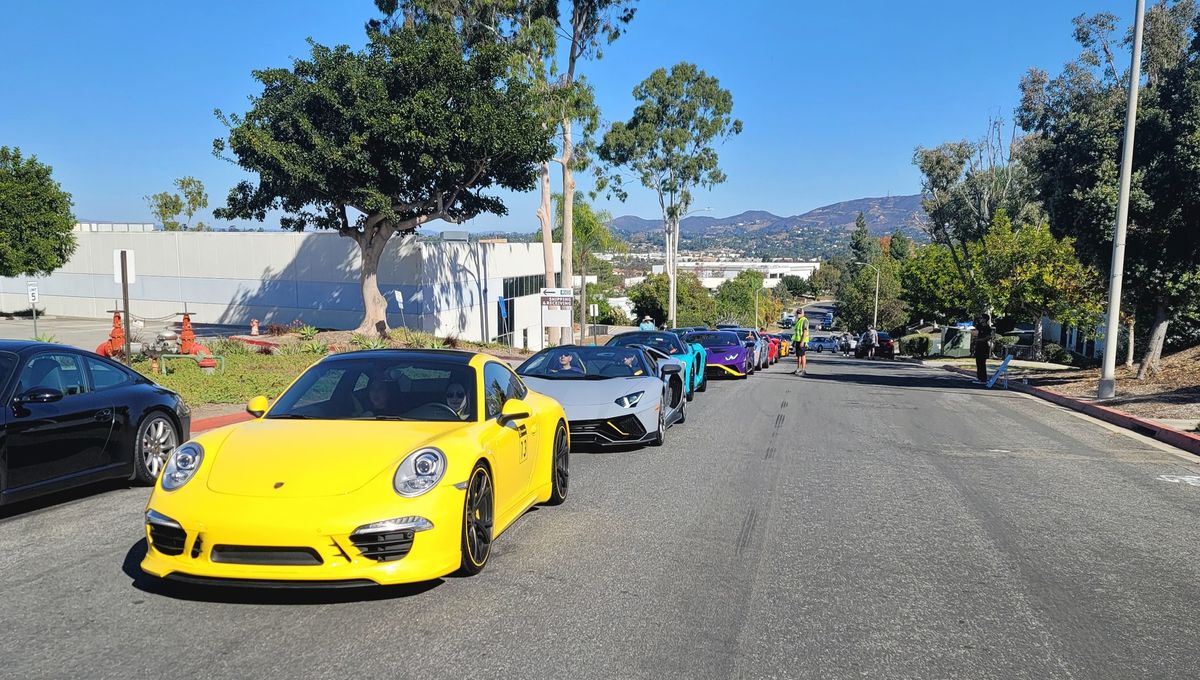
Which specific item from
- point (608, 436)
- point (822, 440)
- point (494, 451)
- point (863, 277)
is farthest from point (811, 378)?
point (863, 277)

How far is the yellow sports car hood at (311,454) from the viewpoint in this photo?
16.1 ft

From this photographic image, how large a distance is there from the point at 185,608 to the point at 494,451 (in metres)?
2.01

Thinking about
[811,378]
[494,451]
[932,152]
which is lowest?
[811,378]

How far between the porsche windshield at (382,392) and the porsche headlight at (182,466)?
2.72 feet

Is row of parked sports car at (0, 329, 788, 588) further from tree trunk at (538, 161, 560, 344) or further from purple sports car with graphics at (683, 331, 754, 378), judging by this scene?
tree trunk at (538, 161, 560, 344)

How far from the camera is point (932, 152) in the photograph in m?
52.1

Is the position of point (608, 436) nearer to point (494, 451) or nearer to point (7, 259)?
point (494, 451)

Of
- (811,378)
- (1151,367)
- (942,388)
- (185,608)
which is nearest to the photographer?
(185,608)

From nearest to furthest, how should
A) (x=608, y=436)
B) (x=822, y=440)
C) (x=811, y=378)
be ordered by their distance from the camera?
(x=608, y=436), (x=822, y=440), (x=811, y=378)

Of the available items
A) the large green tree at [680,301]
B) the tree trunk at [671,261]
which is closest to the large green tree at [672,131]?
the tree trunk at [671,261]

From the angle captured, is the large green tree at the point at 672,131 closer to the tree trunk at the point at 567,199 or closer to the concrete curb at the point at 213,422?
the tree trunk at the point at 567,199

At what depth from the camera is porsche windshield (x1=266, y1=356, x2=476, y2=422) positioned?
20.3ft

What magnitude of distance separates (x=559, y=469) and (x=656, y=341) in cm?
1041

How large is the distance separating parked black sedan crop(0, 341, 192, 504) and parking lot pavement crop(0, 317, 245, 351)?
897 inches
